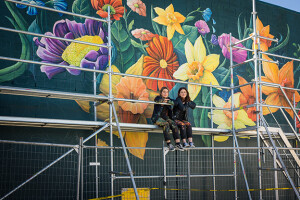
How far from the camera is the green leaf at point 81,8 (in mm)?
8969

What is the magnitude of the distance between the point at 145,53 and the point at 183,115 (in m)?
1.99

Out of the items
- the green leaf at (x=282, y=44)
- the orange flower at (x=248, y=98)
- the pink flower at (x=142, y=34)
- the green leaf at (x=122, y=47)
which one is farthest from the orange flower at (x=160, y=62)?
the green leaf at (x=282, y=44)

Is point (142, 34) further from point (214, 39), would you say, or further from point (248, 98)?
point (248, 98)

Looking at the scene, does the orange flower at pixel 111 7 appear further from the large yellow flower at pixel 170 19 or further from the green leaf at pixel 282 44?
the green leaf at pixel 282 44

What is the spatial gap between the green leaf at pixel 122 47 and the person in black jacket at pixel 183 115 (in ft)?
5.02

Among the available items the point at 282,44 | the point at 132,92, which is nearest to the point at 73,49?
the point at 132,92

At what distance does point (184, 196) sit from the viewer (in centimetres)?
964

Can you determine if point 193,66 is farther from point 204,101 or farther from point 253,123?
point 253,123

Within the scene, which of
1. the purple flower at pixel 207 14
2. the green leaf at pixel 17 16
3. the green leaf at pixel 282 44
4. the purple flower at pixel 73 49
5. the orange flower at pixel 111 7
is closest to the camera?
the green leaf at pixel 17 16

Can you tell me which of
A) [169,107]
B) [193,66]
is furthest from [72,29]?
[193,66]

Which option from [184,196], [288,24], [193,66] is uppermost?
[288,24]

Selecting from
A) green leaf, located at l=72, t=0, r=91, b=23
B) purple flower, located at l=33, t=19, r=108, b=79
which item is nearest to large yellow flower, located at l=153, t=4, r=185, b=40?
purple flower, located at l=33, t=19, r=108, b=79

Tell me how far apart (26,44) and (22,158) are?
90.9 inches

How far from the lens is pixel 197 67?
10.7 meters
